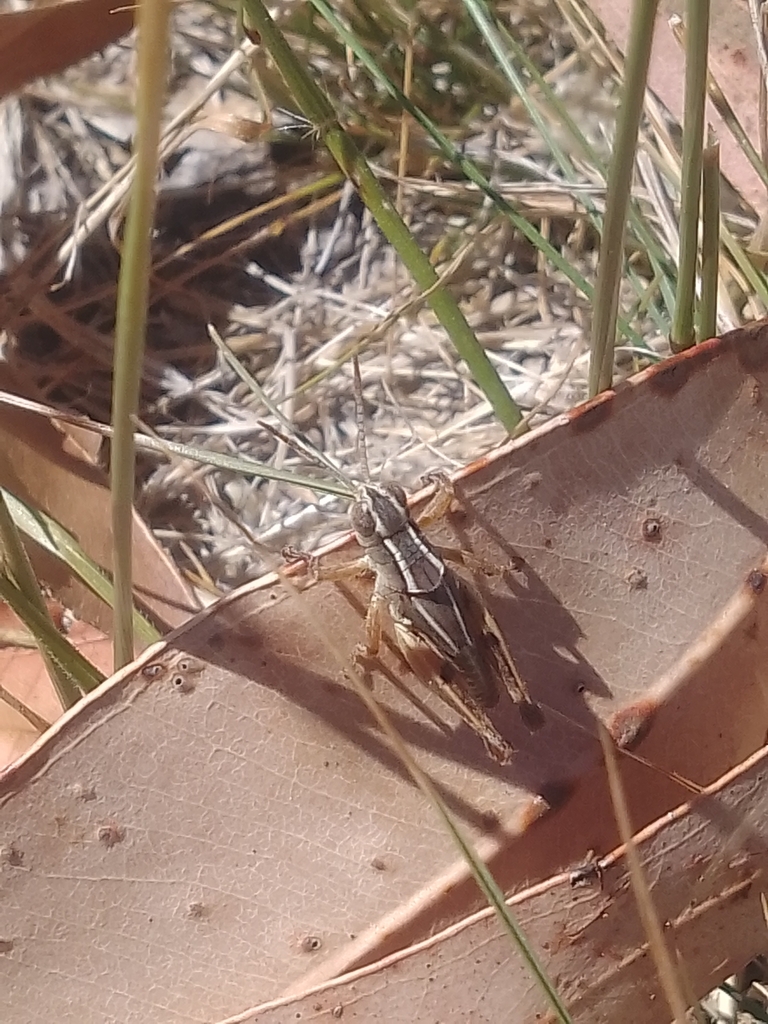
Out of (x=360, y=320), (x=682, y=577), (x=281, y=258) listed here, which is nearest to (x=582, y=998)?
(x=682, y=577)

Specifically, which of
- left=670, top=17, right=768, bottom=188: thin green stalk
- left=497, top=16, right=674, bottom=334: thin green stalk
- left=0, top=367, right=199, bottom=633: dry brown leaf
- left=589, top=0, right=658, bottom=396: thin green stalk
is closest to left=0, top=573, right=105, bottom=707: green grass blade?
left=0, top=367, right=199, bottom=633: dry brown leaf

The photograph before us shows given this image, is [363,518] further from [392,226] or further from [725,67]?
[725,67]

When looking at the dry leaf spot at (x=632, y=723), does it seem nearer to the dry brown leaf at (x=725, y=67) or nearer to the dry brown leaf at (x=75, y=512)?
the dry brown leaf at (x=75, y=512)

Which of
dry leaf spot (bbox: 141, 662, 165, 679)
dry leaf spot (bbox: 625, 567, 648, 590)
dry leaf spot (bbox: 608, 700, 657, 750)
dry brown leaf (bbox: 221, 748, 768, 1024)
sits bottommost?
dry brown leaf (bbox: 221, 748, 768, 1024)

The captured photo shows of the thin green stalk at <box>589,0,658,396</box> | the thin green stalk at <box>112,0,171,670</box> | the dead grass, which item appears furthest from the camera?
the dead grass

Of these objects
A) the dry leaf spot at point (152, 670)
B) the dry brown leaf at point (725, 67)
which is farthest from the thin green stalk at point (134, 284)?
the dry brown leaf at point (725, 67)

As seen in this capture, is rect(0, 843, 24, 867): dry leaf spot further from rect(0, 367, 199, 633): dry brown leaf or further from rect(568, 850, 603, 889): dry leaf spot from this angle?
rect(568, 850, 603, 889): dry leaf spot

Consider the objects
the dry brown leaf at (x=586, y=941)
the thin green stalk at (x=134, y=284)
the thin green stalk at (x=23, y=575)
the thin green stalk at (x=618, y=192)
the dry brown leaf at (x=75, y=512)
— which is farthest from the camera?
the dry brown leaf at (x=75, y=512)
